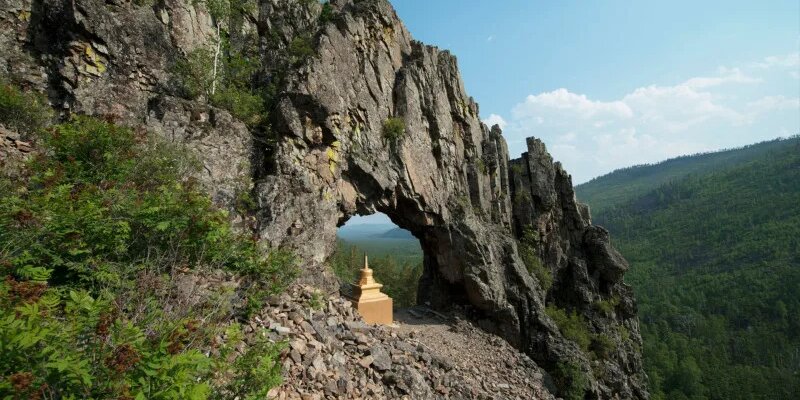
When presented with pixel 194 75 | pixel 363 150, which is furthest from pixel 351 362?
pixel 194 75

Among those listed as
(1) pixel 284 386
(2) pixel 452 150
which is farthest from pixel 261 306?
(2) pixel 452 150

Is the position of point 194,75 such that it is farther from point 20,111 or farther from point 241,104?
point 20,111

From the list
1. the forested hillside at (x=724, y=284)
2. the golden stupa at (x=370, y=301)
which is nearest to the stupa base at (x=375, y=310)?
the golden stupa at (x=370, y=301)

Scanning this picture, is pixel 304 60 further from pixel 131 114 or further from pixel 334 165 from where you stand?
pixel 131 114

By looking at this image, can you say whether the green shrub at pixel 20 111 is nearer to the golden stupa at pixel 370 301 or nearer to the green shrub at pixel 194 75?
the green shrub at pixel 194 75

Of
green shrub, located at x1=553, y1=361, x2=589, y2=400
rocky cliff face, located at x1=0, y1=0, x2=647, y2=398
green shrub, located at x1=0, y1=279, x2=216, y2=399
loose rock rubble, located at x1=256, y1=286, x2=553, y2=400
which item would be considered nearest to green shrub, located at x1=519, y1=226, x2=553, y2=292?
rocky cliff face, located at x1=0, y1=0, x2=647, y2=398

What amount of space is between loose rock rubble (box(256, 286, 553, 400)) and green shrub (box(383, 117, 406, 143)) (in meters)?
7.22

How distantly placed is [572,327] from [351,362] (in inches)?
541

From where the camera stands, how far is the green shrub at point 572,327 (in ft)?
54.8

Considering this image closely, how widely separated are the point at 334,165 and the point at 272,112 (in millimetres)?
2421

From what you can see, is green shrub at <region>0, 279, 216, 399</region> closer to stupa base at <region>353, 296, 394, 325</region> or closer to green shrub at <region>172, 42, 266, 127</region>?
green shrub at <region>172, 42, 266, 127</region>

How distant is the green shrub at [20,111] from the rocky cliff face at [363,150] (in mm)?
807

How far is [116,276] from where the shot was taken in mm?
4293

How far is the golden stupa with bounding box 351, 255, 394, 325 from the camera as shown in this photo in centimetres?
1163
